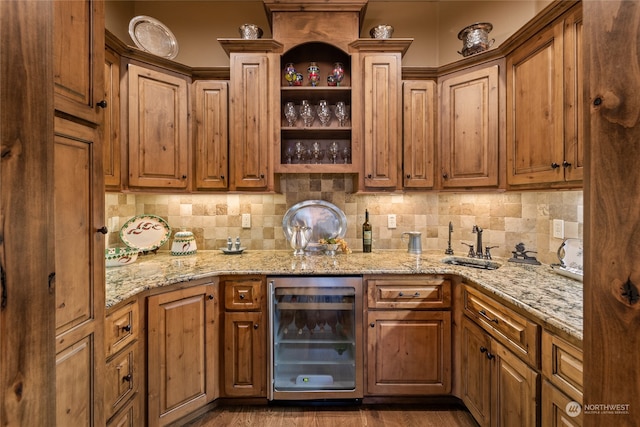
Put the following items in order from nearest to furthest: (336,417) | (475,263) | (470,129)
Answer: (336,417), (475,263), (470,129)

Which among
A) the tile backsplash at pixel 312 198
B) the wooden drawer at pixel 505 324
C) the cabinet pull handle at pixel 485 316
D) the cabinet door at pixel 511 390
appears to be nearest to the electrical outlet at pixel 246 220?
the tile backsplash at pixel 312 198

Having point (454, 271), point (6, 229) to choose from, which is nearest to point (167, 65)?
point (6, 229)

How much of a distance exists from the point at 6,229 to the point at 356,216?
2371 millimetres

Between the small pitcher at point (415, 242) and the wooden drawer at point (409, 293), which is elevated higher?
the small pitcher at point (415, 242)

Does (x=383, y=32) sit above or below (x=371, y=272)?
above

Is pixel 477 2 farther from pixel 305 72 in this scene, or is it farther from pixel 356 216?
pixel 356 216

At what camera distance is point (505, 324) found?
1.49 metres

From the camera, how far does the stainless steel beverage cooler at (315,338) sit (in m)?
2.02

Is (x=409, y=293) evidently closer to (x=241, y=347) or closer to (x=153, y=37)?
(x=241, y=347)

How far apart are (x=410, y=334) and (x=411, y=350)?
0.10m

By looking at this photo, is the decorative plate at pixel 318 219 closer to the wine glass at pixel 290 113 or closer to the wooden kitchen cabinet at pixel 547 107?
the wine glass at pixel 290 113

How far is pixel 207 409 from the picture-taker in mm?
2033

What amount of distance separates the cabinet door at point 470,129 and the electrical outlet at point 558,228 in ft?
1.45

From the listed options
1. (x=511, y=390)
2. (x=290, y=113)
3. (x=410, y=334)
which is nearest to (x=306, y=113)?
(x=290, y=113)
